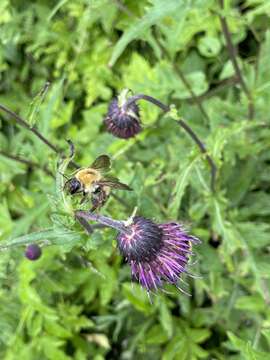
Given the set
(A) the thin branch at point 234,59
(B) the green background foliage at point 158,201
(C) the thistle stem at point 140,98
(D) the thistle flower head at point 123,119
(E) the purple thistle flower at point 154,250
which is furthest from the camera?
(B) the green background foliage at point 158,201

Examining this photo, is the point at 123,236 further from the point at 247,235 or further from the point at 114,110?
the point at 247,235

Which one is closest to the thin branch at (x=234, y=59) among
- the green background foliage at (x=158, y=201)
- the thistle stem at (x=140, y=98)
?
the green background foliage at (x=158, y=201)

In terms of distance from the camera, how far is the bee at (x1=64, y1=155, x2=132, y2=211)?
1.20 m

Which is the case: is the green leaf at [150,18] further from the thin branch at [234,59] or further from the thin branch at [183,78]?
the thin branch at [183,78]

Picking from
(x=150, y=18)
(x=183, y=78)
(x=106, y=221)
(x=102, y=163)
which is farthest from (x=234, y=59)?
(x=106, y=221)

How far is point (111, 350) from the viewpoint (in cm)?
233

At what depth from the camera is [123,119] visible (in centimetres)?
148

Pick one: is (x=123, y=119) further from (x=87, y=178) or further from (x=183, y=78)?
(x=183, y=78)

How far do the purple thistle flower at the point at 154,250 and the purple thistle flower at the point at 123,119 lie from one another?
1.30ft

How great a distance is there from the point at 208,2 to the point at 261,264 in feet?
2.91

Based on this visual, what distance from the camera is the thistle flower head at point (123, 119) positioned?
1479 millimetres

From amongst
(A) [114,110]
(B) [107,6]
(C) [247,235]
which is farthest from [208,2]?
(B) [107,6]

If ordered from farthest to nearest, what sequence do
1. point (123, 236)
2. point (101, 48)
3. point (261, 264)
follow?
point (101, 48)
point (261, 264)
point (123, 236)

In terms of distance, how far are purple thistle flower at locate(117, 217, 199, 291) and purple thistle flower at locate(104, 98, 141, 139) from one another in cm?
40
